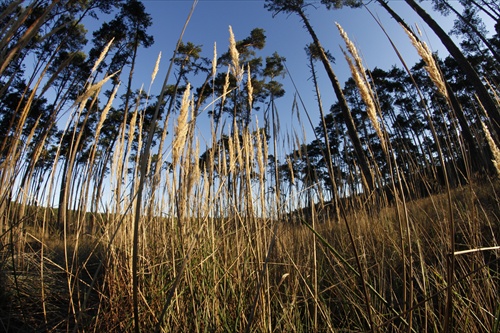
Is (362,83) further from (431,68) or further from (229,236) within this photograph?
(229,236)

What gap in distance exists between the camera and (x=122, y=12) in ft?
32.6

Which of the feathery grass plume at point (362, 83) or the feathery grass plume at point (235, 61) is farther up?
the feathery grass plume at point (235, 61)

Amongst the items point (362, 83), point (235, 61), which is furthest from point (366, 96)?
point (235, 61)

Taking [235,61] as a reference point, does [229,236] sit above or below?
below

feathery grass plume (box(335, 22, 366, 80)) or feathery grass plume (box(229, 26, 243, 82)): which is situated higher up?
feathery grass plume (box(229, 26, 243, 82))

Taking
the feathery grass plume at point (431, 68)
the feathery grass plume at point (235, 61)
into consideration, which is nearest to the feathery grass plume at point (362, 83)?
the feathery grass plume at point (431, 68)

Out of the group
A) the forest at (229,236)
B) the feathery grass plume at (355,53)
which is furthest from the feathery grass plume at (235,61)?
the feathery grass plume at (355,53)

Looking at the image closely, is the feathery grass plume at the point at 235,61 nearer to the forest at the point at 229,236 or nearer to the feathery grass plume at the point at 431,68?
the forest at the point at 229,236

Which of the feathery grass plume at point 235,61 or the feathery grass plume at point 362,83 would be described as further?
the feathery grass plume at point 235,61

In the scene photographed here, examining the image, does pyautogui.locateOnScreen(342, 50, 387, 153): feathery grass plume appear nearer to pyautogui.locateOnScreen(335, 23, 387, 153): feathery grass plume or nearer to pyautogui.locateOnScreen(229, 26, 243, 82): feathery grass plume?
pyautogui.locateOnScreen(335, 23, 387, 153): feathery grass plume

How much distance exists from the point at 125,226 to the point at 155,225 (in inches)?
23.7

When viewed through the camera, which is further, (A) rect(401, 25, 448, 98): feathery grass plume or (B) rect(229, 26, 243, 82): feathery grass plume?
(B) rect(229, 26, 243, 82): feathery grass plume

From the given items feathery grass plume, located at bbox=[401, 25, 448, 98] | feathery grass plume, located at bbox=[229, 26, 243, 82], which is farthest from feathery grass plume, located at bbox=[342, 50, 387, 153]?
feathery grass plume, located at bbox=[229, 26, 243, 82]

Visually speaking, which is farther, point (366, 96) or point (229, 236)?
point (229, 236)
